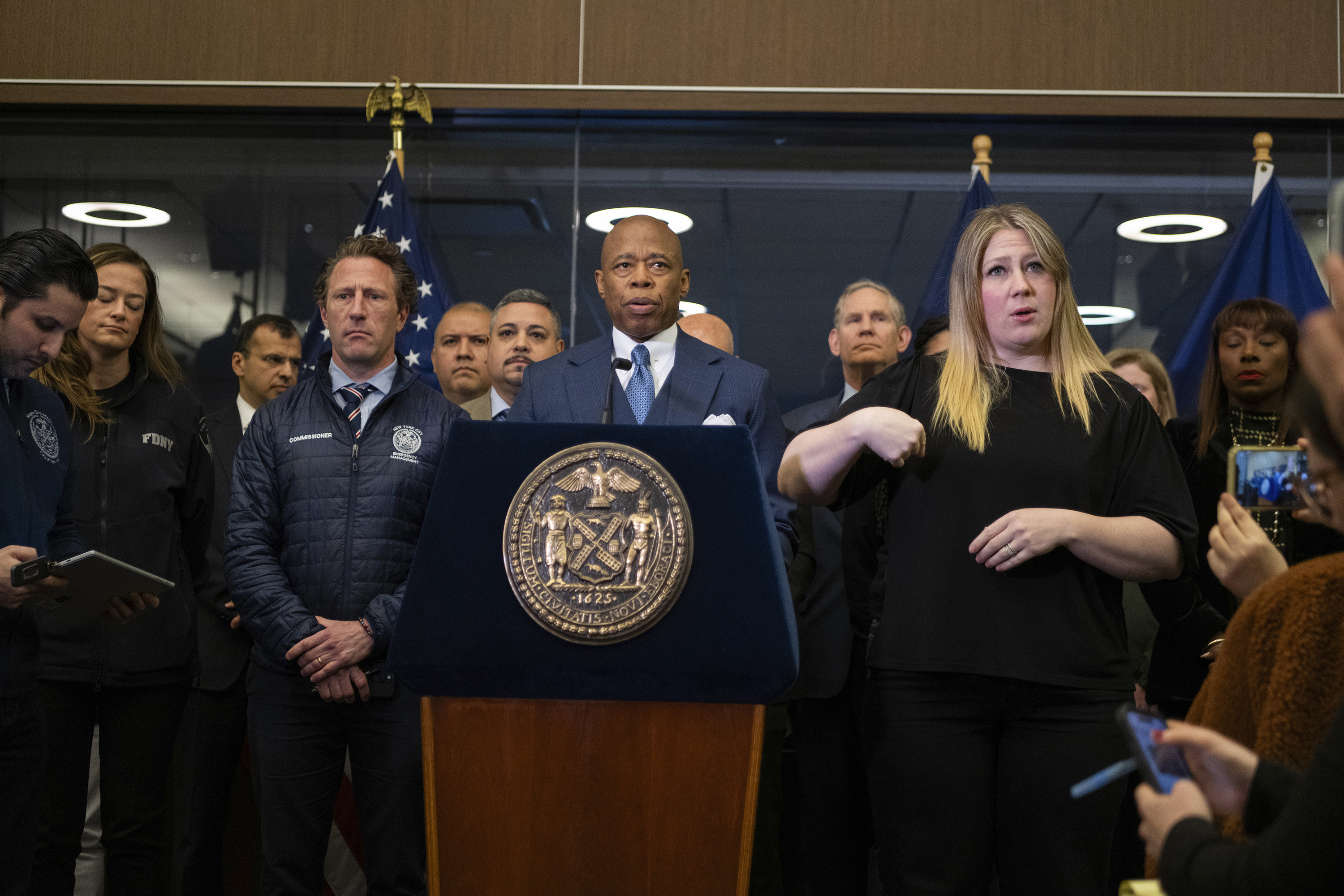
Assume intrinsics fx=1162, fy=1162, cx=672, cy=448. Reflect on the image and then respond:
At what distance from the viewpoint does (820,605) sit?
3033mm

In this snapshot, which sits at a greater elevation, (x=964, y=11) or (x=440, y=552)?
(x=964, y=11)

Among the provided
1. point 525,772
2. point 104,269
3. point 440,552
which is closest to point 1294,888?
point 525,772

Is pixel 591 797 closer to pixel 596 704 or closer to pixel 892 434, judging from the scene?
pixel 596 704

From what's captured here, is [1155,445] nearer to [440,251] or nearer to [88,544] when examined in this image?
[88,544]

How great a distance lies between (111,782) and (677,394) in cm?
167

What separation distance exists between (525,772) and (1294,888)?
1044 millimetres

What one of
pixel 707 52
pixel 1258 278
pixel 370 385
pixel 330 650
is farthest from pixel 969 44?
pixel 330 650

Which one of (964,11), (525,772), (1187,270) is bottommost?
(525,772)

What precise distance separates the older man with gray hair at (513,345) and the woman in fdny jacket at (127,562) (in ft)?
2.98

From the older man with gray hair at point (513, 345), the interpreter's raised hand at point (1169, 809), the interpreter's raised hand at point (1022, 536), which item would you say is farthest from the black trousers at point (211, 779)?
the interpreter's raised hand at point (1169, 809)

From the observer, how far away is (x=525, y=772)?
1.72m

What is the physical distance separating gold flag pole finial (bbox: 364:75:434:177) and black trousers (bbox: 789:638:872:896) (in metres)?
2.72

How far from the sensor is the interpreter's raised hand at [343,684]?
2.45m

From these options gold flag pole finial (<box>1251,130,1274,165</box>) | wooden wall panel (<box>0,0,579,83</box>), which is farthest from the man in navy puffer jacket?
gold flag pole finial (<box>1251,130,1274,165</box>)
